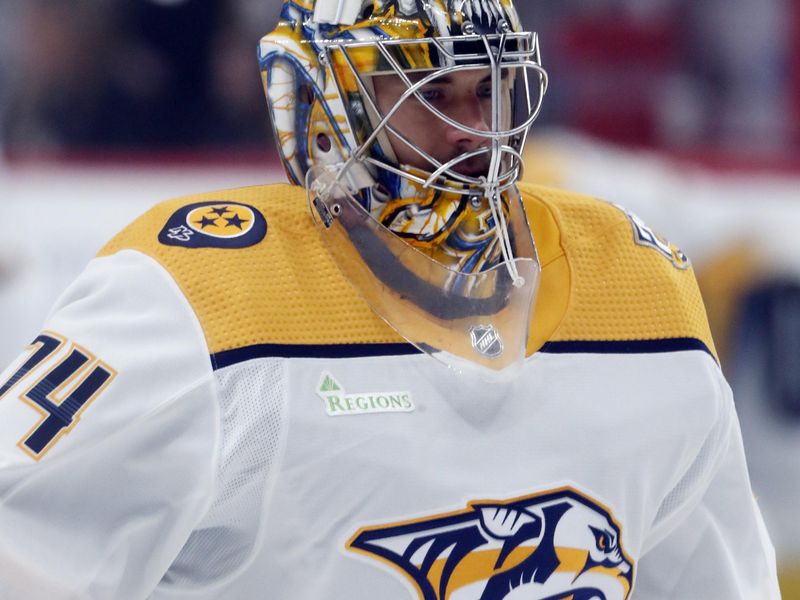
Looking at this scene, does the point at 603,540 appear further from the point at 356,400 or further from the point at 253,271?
the point at 253,271

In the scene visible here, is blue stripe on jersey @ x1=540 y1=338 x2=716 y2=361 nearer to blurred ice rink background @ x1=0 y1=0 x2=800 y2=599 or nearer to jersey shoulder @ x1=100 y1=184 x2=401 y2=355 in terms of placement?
jersey shoulder @ x1=100 y1=184 x2=401 y2=355

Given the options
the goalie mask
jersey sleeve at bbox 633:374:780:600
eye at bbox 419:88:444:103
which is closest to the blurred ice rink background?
jersey sleeve at bbox 633:374:780:600

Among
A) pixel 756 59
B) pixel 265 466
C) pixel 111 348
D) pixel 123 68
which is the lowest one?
pixel 756 59

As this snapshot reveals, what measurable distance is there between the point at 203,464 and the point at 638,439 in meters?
0.55

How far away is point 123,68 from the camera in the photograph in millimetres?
4277

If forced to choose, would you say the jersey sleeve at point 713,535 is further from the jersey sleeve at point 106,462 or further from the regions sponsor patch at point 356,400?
the jersey sleeve at point 106,462

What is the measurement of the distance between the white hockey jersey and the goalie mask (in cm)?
4

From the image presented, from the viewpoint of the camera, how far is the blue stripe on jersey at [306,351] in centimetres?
150

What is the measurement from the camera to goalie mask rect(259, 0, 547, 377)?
1630mm

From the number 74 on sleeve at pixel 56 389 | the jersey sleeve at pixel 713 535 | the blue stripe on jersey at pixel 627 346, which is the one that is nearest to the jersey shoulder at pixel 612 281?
the blue stripe on jersey at pixel 627 346

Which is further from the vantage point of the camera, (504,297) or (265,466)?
(504,297)

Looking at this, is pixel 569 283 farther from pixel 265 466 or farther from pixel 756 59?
pixel 756 59

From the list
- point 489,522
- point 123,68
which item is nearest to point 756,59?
point 123,68

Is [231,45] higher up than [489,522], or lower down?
lower down
